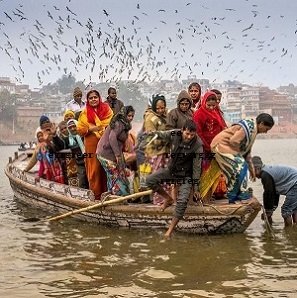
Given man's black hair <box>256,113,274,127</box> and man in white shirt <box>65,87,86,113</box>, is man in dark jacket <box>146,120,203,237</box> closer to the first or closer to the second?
man's black hair <box>256,113,274,127</box>

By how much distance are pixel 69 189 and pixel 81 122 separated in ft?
3.82

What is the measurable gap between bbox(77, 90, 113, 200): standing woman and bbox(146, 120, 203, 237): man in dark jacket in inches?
65.0

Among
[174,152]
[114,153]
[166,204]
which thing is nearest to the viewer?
[174,152]

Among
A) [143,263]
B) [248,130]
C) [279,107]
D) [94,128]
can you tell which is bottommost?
[143,263]

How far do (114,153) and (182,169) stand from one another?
4.43ft

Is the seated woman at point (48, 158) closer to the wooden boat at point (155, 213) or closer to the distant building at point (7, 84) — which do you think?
the wooden boat at point (155, 213)

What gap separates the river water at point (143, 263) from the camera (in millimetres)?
4996

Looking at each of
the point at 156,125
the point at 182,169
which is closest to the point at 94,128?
the point at 156,125

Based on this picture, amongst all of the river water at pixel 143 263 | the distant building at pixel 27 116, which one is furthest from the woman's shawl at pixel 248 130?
the distant building at pixel 27 116

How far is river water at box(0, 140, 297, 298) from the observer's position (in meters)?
5.00

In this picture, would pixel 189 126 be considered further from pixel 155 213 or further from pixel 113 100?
pixel 113 100

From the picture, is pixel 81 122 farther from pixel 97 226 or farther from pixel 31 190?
pixel 31 190

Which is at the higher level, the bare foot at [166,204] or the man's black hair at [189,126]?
the man's black hair at [189,126]

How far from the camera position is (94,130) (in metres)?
8.55
